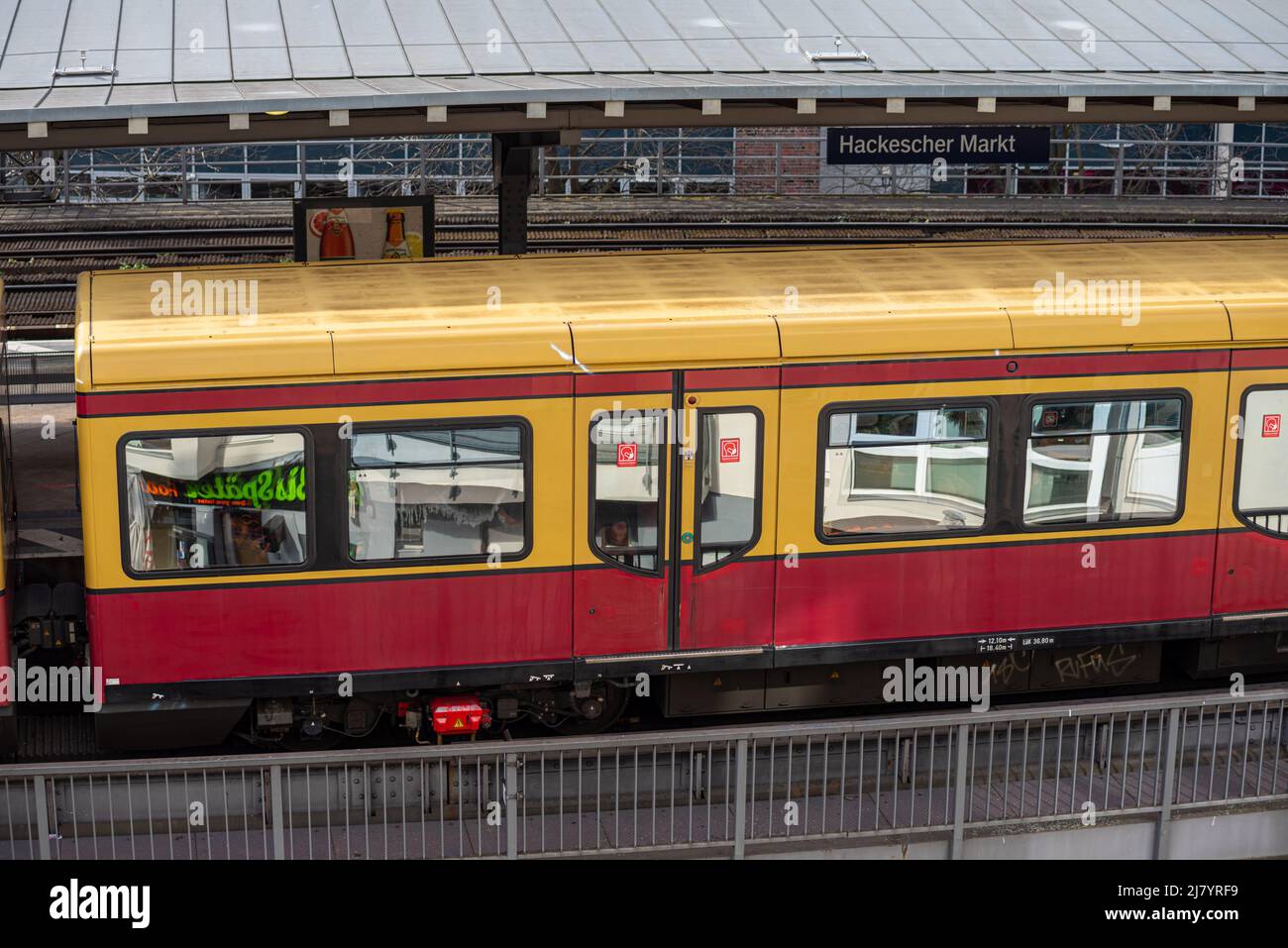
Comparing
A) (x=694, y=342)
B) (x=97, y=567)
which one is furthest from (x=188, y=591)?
(x=694, y=342)

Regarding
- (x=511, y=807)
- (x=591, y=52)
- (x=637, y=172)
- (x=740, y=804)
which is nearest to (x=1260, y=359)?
(x=740, y=804)

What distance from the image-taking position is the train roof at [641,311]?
10.3m

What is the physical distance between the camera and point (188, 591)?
10328mm

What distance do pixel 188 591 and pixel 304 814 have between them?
5.27 ft

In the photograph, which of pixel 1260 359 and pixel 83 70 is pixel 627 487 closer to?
pixel 1260 359

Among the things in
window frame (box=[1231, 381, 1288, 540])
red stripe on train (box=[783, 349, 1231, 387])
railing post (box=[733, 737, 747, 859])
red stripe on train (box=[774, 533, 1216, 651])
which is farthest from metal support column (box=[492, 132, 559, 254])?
window frame (box=[1231, 381, 1288, 540])

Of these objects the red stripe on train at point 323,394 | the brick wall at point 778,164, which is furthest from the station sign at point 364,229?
the brick wall at point 778,164

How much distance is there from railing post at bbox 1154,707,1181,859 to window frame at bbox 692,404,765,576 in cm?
288

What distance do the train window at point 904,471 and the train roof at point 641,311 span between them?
18.1 inches

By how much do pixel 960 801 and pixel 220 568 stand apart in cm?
485

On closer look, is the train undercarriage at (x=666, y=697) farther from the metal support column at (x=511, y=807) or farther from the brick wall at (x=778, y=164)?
the brick wall at (x=778, y=164)

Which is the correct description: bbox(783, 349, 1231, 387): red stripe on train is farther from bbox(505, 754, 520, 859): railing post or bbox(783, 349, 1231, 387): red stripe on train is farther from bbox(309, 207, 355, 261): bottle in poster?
bbox(309, 207, 355, 261): bottle in poster

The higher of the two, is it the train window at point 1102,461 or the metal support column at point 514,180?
the metal support column at point 514,180

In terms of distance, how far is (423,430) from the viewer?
1042cm
